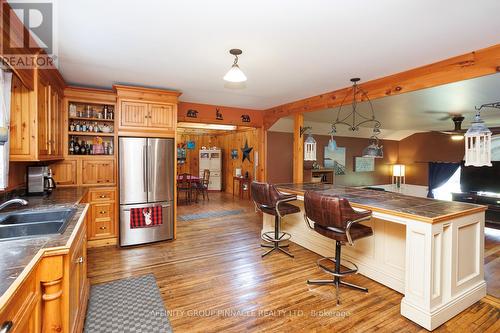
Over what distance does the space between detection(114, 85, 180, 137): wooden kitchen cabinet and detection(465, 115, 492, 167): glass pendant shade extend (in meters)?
3.77

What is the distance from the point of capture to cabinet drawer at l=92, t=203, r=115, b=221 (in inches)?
149

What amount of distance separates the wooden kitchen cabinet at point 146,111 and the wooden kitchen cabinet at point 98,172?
728 millimetres

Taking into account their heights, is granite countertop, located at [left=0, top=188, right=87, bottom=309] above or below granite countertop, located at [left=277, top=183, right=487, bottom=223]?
below

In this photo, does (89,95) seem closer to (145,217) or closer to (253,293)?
(145,217)

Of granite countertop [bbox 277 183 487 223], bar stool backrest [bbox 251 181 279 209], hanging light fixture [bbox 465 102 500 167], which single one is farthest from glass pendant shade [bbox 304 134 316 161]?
hanging light fixture [bbox 465 102 500 167]

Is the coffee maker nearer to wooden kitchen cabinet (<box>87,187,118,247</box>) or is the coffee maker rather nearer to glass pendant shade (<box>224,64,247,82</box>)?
wooden kitchen cabinet (<box>87,187,118,247</box>)

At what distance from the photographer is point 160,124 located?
4000mm

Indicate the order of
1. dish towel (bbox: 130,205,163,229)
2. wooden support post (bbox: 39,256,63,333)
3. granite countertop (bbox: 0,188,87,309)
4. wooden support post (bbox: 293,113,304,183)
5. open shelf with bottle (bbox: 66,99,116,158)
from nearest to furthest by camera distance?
granite countertop (bbox: 0,188,87,309), wooden support post (bbox: 39,256,63,333), dish towel (bbox: 130,205,163,229), open shelf with bottle (bbox: 66,99,116,158), wooden support post (bbox: 293,113,304,183)

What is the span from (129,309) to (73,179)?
2518mm

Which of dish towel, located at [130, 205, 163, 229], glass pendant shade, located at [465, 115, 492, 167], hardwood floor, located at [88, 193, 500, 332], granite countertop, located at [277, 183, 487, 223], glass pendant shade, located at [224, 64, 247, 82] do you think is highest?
glass pendant shade, located at [224, 64, 247, 82]

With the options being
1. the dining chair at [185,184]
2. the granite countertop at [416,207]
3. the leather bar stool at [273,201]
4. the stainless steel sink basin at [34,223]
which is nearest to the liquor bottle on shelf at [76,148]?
the stainless steel sink basin at [34,223]

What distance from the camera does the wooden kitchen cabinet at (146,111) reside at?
3.76m

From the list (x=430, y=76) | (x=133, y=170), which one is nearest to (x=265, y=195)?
(x=133, y=170)

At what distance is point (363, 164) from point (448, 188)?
7.80 ft
